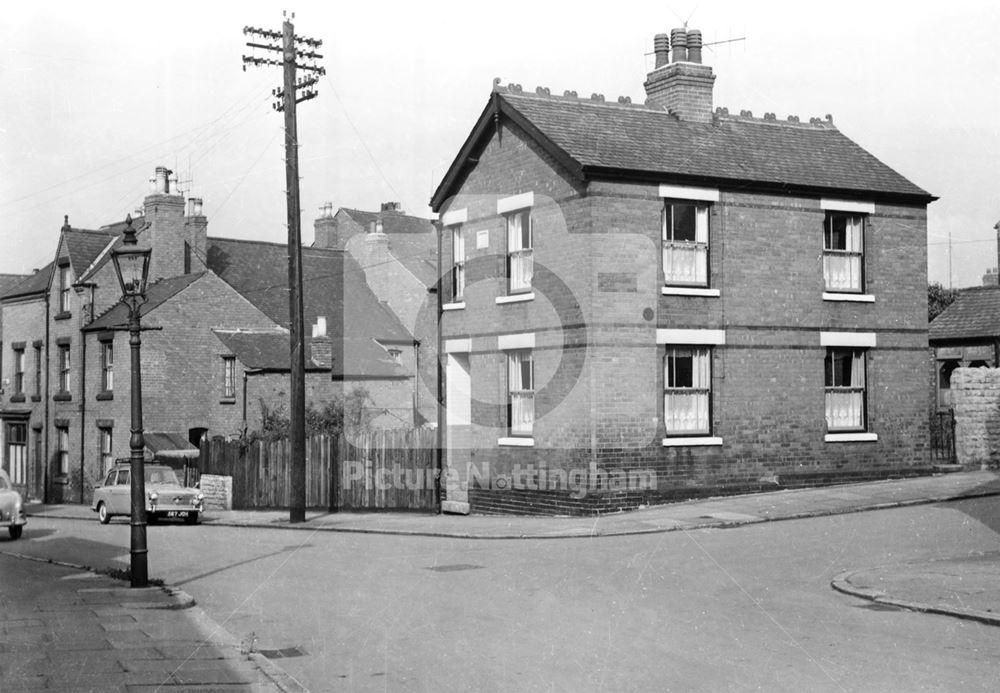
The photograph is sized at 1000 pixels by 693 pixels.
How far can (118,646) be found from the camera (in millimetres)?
10188

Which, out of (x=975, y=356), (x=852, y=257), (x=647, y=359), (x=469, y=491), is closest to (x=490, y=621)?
(x=647, y=359)

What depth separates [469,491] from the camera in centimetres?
2541

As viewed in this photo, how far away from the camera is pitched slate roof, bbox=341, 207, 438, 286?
49062 millimetres

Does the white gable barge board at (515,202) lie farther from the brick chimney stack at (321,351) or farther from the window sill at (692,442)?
the brick chimney stack at (321,351)

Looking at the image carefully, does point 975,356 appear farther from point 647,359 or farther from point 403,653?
point 403,653

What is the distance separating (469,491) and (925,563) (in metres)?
12.6

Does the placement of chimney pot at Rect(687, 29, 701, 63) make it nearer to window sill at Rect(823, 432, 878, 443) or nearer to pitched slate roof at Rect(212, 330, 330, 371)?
window sill at Rect(823, 432, 878, 443)

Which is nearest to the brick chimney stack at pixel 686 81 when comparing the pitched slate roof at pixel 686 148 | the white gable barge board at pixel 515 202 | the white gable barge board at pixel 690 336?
the pitched slate roof at pixel 686 148

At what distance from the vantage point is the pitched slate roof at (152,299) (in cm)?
3897

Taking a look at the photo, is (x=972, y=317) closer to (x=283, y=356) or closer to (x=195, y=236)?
(x=283, y=356)

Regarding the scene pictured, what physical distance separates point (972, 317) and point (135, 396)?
3133cm

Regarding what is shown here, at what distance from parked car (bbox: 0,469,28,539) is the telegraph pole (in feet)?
18.7

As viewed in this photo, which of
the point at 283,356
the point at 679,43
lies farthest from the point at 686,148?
the point at 283,356

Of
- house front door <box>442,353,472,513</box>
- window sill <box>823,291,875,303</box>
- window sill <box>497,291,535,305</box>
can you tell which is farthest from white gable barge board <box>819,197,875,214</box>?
house front door <box>442,353,472,513</box>
